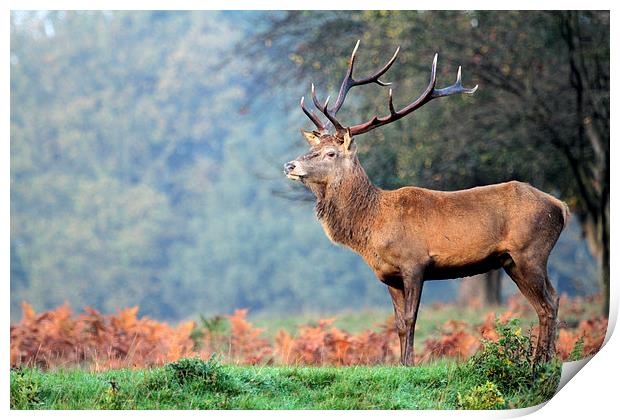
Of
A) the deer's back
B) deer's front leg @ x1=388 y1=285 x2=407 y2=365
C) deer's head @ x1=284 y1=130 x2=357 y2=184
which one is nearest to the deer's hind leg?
the deer's back

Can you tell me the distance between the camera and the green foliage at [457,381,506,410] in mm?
8945

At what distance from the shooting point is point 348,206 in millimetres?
10234

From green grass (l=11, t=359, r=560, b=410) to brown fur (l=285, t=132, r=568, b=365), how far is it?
2.29ft

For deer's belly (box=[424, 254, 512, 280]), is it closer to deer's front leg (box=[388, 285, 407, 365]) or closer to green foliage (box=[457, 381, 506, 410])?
deer's front leg (box=[388, 285, 407, 365])

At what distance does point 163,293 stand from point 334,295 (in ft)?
24.0

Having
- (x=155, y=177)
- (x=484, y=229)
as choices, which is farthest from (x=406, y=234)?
(x=155, y=177)

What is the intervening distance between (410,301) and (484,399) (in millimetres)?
1212

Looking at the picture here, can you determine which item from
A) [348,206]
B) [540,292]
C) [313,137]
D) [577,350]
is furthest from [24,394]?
[577,350]

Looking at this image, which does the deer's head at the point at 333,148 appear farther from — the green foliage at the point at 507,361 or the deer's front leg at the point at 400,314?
the green foliage at the point at 507,361

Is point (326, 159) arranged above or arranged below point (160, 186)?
above

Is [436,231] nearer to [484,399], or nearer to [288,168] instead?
[288,168]

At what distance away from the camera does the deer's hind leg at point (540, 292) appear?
32.6 feet

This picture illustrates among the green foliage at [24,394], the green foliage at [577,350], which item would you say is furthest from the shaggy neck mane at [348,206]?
the green foliage at [24,394]

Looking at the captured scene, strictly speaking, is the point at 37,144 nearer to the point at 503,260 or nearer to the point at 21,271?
the point at 21,271
